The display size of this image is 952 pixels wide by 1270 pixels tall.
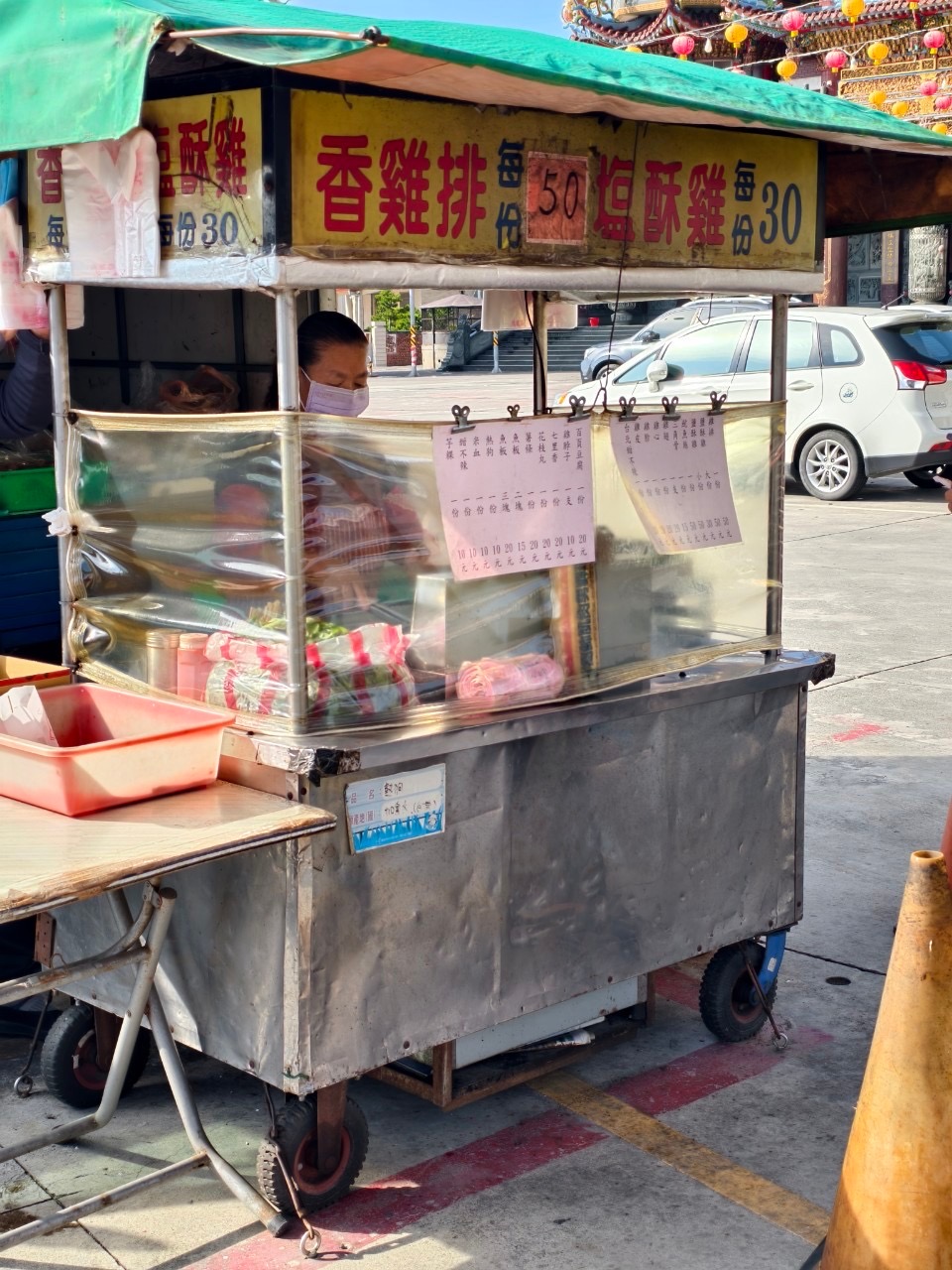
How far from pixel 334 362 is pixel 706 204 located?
0.92 metres

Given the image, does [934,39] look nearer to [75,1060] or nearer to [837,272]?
[837,272]

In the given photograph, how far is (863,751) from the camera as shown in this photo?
6.24 m

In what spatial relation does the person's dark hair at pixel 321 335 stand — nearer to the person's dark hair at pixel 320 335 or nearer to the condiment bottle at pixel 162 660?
the person's dark hair at pixel 320 335

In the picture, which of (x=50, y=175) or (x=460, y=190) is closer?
(x=460, y=190)

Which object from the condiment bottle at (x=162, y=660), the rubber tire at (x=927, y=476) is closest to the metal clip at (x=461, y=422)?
the condiment bottle at (x=162, y=660)

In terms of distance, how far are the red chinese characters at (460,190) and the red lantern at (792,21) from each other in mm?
18730

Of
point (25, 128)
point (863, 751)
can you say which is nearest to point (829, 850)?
point (863, 751)

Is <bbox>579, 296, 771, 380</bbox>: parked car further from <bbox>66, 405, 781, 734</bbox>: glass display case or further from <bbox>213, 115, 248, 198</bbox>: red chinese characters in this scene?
<bbox>213, 115, 248, 198</bbox>: red chinese characters

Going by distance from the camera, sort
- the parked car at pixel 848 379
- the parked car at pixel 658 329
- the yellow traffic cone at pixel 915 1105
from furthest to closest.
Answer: the parked car at pixel 658 329
the parked car at pixel 848 379
the yellow traffic cone at pixel 915 1105

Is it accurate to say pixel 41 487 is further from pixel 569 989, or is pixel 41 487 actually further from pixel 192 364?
pixel 569 989

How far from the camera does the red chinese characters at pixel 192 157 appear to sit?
279 cm

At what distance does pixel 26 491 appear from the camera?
12.5 ft

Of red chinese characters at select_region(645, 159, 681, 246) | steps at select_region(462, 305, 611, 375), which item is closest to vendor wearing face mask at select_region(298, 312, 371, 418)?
red chinese characters at select_region(645, 159, 681, 246)

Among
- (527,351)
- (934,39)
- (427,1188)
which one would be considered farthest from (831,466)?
(527,351)
